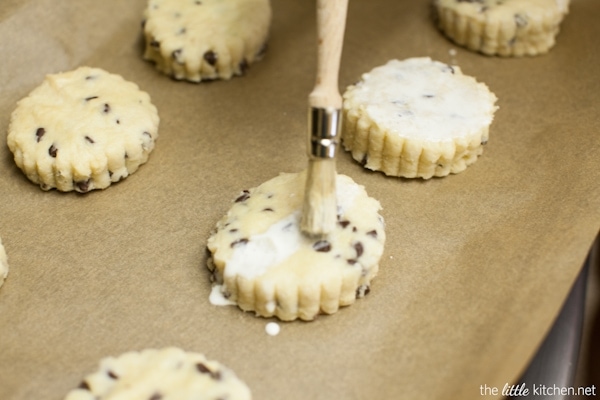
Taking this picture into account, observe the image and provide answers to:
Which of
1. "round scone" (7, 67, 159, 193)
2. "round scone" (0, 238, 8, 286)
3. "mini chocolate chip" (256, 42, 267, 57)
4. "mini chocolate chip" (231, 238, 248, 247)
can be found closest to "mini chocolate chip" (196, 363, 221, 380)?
"mini chocolate chip" (231, 238, 248, 247)

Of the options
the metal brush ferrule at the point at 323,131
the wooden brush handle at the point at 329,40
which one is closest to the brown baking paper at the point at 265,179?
the metal brush ferrule at the point at 323,131

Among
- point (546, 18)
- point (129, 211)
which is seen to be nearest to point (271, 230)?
point (129, 211)

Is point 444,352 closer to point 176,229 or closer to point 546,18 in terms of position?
point 176,229

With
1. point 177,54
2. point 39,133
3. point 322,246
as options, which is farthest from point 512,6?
point 39,133

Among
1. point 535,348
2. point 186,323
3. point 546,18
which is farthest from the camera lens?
point 546,18

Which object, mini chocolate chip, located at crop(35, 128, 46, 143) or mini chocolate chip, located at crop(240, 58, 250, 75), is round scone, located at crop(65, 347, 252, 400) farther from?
mini chocolate chip, located at crop(240, 58, 250, 75)

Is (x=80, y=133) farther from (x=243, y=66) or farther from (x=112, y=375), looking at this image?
(x=112, y=375)

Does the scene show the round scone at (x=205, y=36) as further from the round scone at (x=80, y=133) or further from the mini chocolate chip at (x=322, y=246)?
the mini chocolate chip at (x=322, y=246)
